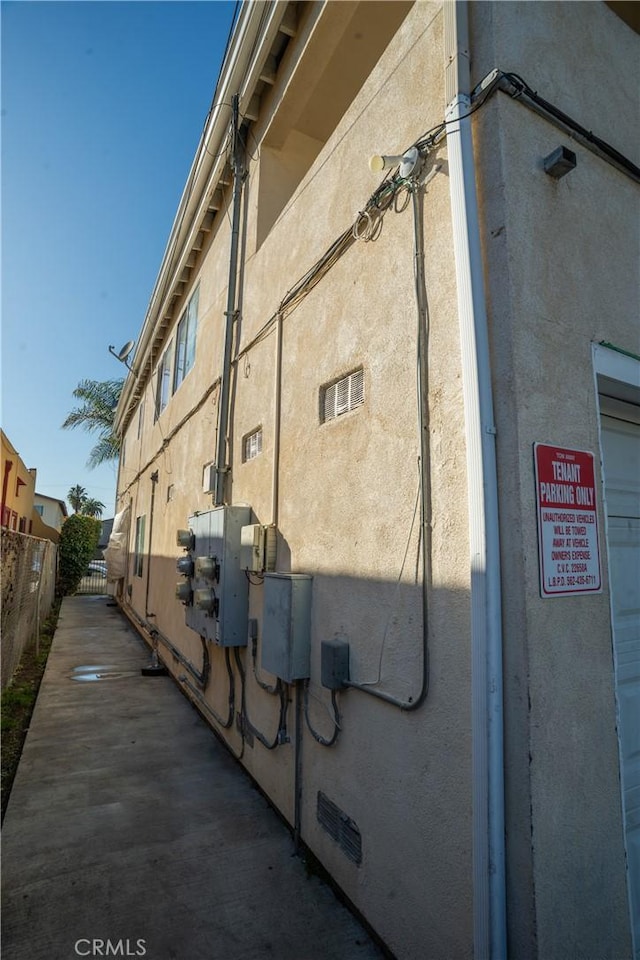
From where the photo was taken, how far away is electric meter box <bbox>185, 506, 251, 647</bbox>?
4234mm

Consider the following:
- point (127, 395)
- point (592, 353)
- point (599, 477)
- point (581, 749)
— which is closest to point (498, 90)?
point (592, 353)

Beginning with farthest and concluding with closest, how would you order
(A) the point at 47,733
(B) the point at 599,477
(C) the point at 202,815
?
(A) the point at 47,733, (C) the point at 202,815, (B) the point at 599,477

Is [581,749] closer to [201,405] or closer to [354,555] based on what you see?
[354,555]

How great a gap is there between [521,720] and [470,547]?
0.65m

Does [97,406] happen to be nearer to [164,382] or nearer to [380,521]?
[164,382]

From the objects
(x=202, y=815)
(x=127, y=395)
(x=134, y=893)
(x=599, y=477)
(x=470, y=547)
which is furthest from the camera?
(x=127, y=395)

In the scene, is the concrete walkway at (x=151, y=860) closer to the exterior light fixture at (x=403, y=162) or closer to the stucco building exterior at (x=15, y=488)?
the exterior light fixture at (x=403, y=162)

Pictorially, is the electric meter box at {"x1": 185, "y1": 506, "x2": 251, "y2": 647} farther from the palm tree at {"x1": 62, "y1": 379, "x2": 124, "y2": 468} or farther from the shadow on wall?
the palm tree at {"x1": 62, "y1": 379, "x2": 124, "y2": 468}

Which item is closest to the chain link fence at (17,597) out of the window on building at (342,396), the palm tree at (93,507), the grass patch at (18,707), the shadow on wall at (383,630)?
the grass patch at (18,707)

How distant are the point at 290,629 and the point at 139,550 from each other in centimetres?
903

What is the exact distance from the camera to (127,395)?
575 inches

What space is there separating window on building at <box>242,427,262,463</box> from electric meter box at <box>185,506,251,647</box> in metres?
0.54

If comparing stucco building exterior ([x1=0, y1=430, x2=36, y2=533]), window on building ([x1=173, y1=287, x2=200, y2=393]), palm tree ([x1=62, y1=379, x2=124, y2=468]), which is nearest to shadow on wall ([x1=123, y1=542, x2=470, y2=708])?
window on building ([x1=173, y1=287, x2=200, y2=393])

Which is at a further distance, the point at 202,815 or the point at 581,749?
the point at 202,815
